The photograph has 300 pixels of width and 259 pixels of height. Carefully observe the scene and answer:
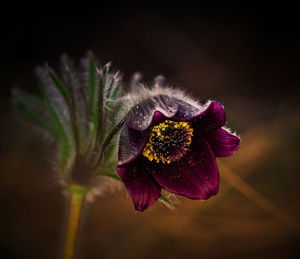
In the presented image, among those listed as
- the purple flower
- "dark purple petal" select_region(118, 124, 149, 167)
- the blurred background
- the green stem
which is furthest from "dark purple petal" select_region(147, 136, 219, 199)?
the blurred background

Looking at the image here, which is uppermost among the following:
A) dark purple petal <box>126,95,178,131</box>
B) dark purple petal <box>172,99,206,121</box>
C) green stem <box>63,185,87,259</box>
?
dark purple petal <box>172,99,206,121</box>

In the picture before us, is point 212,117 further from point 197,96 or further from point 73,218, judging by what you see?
point 197,96

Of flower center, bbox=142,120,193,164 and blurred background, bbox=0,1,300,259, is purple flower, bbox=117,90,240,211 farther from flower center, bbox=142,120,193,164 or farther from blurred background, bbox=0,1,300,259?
blurred background, bbox=0,1,300,259

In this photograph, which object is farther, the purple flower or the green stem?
the green stem

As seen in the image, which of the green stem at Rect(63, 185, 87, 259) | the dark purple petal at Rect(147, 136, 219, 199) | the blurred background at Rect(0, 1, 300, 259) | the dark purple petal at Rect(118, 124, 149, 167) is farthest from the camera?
the blurred background at Rect(0, 1, 300, 259)

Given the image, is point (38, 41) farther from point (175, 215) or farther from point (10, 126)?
point (175, 215)

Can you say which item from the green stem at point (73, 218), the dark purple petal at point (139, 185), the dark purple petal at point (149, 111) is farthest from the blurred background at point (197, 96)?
the dark purple petal at point (149, 111)

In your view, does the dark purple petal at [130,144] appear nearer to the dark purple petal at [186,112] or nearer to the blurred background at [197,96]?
the dark purple petal at [186,112]
